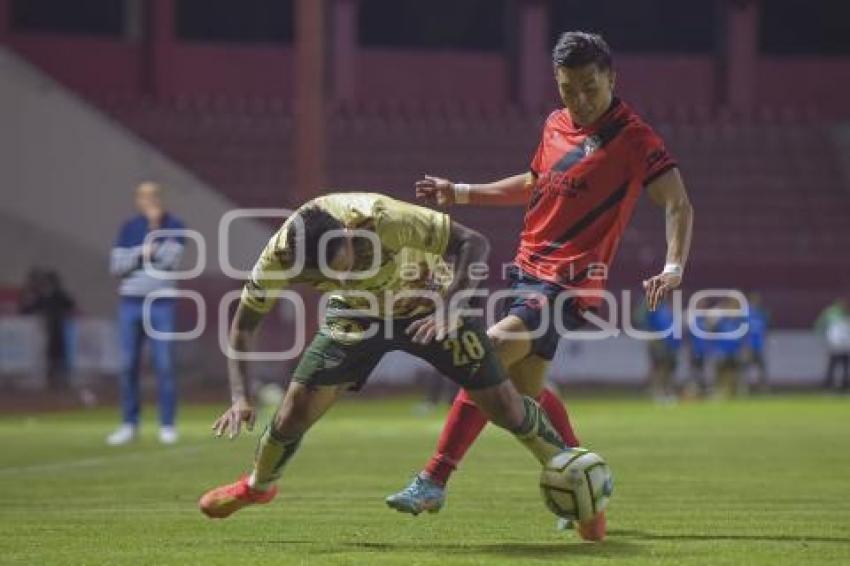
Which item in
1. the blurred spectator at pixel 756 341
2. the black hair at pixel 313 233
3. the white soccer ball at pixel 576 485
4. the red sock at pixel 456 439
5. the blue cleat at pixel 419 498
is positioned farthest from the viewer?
the blurred spectator at pixel 756 341

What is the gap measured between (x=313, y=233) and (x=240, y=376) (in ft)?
2.77

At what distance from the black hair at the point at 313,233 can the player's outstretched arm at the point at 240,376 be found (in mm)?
435

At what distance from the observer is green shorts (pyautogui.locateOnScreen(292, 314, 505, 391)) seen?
7777 millimetres

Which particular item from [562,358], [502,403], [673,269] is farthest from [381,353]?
[562,358]

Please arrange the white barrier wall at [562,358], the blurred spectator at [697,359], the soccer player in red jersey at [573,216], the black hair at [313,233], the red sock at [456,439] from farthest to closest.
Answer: the blurred spectator at [697,359], the white barrier wall at [562,358], the red sock at [456,439], the soccer player in red jersey at [573,216], the black hair at [313,233]

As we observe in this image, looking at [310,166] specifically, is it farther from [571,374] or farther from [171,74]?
[171,74]

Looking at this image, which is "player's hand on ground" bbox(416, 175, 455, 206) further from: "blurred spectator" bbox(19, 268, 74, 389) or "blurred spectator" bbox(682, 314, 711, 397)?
"blurred spectator" bbox(682, 314, 711, 397)

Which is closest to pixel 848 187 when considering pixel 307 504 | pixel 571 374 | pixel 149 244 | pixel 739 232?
pixel 739 232

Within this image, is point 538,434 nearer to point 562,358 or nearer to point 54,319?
point 54,319

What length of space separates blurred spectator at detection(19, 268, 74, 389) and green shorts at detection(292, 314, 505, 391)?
22625mm

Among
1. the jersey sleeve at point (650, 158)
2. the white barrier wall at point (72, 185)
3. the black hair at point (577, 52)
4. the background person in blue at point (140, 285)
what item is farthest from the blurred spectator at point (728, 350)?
the black hair at point (577, 52)

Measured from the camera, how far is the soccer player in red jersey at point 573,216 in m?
8.23

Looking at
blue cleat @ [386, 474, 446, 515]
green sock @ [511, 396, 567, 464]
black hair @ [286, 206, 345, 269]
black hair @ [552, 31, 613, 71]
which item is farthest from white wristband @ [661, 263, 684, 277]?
black hair @ [286, 206, 345, 269]

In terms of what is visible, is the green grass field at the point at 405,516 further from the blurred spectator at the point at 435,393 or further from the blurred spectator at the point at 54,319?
the blurred spectator at the point at 54,319
